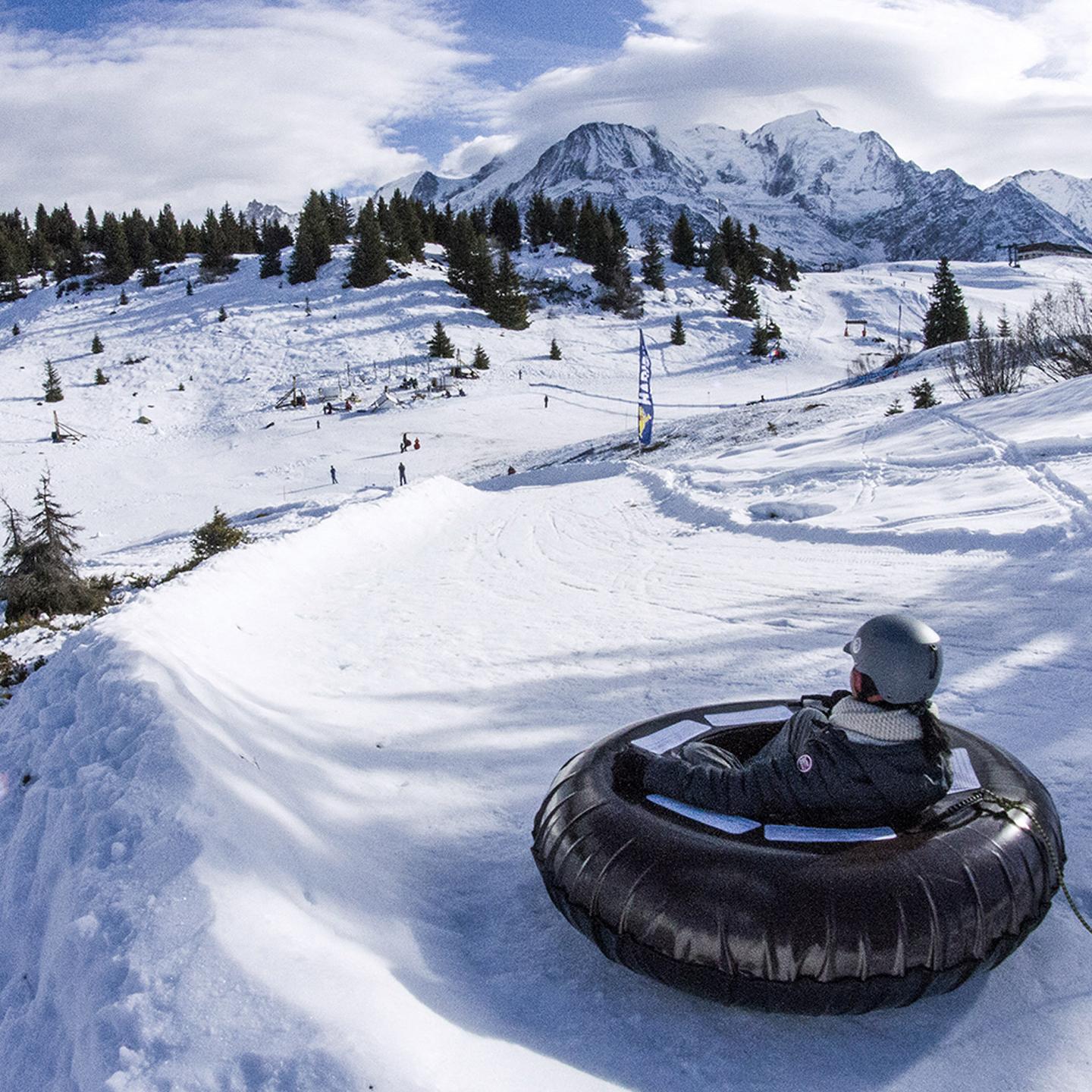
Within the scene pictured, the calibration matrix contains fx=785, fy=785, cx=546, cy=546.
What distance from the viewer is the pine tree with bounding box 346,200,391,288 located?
6075 cm

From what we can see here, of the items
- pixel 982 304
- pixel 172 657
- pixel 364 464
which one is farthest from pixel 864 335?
pixel 172 657

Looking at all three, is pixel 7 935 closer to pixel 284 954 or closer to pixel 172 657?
pixel 284 954

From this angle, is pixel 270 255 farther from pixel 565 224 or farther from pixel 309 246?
pixel 565 224

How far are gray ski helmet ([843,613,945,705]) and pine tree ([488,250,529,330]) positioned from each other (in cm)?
5748

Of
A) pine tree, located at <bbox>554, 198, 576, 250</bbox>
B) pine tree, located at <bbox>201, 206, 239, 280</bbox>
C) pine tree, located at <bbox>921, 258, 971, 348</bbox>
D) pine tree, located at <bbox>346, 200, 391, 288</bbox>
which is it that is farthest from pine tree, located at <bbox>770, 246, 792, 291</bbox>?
pine tree, located at <bbox>201, 206, 239, 280</bbox>

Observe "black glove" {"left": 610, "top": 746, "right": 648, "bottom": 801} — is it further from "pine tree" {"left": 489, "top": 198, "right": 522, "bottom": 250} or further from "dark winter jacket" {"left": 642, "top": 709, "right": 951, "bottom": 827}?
"pine tree" {"left": 489, "top": 198, "right": 522, "bottom": 250}

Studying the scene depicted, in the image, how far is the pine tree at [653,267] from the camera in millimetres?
67375

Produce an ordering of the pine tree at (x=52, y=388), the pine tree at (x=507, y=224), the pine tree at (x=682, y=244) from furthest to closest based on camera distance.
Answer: the pine tree at (x=507, y=224) → the pine tree at (x=682, y=244) → the pine tree at (x=52, y=388)

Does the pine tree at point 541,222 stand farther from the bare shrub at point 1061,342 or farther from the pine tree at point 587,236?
the bare shrub at point 1061,342

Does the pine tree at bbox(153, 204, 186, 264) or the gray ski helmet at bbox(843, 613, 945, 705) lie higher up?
the pine tree at bbox(153, 204, 186, 264)

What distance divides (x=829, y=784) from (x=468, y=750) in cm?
275

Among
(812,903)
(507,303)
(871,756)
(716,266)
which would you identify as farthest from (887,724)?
(716,266)

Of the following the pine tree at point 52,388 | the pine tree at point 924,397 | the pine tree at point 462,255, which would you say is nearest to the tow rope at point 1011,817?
the pine tree at point 924,397

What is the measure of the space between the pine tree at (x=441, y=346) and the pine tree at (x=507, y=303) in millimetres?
7861
